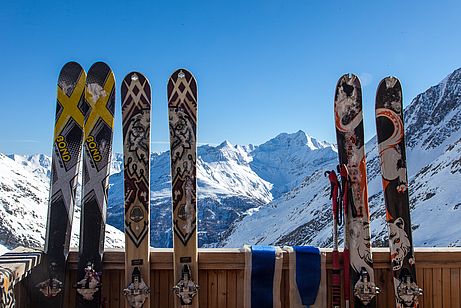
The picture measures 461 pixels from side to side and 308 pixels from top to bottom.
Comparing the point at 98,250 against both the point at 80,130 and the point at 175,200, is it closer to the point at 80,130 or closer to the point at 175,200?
the point at 175,200

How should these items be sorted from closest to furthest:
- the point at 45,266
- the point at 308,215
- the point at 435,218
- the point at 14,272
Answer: the point at 14,272
the point at 45,266
the point at 435,218
the point at 308,215

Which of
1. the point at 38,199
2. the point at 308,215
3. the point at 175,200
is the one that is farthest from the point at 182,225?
the point at 38,199

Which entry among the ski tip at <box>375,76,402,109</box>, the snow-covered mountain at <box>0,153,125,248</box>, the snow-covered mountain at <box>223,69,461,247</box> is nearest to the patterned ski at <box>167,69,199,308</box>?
the ski tip at <box>375,76,402,109</box>

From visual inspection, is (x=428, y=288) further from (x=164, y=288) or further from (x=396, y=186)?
(x=164, y=288)

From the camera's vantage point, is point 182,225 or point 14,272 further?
point 182,225

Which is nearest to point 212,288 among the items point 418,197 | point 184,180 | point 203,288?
point 203,288

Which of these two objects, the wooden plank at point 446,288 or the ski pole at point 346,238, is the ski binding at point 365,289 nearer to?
the ski pole at point 346,238

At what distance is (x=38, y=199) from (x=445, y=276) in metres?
83.1

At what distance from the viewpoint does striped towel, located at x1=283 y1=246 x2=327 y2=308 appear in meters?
3.05

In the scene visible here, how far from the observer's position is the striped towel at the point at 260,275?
9.98 feet

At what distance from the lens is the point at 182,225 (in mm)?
3043

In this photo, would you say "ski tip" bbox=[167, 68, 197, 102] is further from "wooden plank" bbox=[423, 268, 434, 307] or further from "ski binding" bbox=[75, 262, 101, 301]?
"wooden plank" bbox=[423, 268, 434, 307]

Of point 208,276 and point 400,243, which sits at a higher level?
point 400,243

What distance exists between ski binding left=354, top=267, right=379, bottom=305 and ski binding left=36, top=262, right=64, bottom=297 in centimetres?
188
